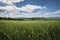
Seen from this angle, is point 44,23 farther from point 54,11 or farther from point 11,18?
point 11,18

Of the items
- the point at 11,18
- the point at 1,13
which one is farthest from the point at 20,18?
the point at 1,13

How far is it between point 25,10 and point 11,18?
234mm

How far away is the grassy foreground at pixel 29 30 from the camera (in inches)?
85.4

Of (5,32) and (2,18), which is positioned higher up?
(2,18)

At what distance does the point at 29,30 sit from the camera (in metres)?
2.19

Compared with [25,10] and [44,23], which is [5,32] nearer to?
[25,10]

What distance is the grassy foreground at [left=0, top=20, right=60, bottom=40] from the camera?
85.4 inches

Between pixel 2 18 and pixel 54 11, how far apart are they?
76 cm

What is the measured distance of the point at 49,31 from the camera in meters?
2.22

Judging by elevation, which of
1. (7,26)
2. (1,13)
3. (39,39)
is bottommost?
(39,39)

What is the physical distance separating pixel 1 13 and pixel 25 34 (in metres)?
0.46

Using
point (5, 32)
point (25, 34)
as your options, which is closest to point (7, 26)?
point (5, 32)

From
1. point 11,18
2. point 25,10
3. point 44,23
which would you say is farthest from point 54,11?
point 11,18

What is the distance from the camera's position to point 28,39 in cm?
216
